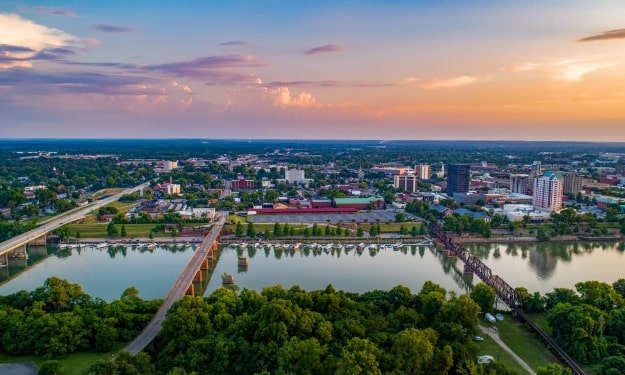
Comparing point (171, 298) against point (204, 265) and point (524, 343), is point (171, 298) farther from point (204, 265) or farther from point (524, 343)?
point (524, 343)

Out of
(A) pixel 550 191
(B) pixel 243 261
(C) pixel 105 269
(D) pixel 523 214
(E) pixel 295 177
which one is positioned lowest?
(C) pixel 105 269

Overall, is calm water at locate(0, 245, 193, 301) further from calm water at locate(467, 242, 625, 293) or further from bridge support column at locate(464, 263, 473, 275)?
calm water at locate(467, 242, 625, 293)

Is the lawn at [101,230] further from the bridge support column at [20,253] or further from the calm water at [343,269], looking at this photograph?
the calm water at [343,269]

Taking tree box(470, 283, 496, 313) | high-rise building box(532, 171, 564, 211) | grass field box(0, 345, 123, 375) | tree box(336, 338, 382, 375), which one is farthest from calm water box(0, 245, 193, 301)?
high-rise building box(532, 171, 564, 211)

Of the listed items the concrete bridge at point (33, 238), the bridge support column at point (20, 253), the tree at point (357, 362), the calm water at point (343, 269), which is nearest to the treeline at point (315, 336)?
the tree at point (357, 362)

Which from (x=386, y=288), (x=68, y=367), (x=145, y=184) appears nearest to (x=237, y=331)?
(x=68, y=367)

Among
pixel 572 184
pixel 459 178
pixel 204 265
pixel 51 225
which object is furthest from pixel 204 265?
pixel 572 184

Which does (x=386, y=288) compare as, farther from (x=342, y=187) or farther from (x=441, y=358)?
(x=342, y=187)
